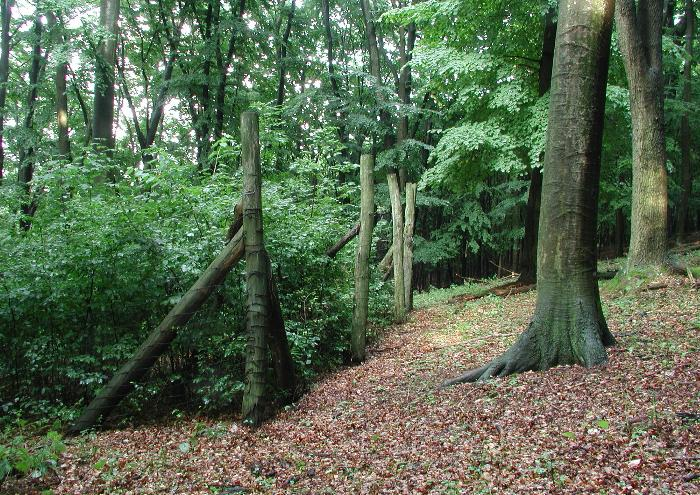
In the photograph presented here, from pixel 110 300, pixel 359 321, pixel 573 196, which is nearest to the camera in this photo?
pixel 573 196

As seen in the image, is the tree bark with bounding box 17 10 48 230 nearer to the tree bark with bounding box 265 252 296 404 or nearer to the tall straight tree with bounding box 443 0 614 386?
the tree bark with bounding box 265 252 296 404

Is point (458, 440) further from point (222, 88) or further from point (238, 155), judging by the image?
point (222, 88)

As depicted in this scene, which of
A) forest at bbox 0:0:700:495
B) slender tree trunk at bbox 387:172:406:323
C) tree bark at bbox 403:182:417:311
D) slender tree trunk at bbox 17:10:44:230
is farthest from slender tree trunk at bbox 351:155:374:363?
slender tree trunk at bbox 17:10:44:230

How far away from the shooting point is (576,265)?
5109mm

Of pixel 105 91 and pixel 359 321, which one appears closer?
pixel 359 321

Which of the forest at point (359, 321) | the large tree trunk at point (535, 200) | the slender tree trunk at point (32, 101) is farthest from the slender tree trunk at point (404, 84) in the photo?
the slender tree trunk at point (32, 101)

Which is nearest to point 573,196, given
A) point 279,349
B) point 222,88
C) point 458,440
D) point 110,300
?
point 458,440

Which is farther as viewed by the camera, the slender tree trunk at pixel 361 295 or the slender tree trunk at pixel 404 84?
the slender tree trunk at pixel 404 84

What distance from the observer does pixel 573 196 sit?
16.6 ft

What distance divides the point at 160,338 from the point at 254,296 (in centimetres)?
131

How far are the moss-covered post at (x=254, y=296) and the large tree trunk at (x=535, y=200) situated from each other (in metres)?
8.60

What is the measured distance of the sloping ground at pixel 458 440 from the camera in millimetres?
3344

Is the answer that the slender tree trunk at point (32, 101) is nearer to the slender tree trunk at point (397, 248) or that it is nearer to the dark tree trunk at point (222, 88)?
the dark tree trunk at point (222, 88)

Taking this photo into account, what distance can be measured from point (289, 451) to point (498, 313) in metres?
6.66
